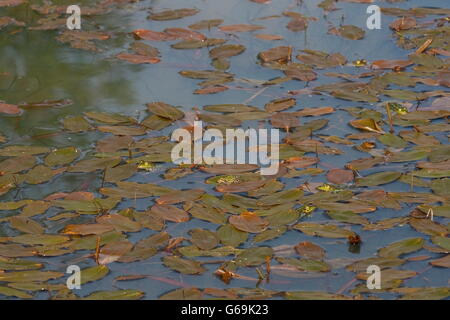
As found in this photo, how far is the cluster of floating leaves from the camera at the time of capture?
7.92 feet

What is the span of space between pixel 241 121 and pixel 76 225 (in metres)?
0.92

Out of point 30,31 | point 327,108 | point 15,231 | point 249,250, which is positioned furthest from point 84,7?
point 249,250

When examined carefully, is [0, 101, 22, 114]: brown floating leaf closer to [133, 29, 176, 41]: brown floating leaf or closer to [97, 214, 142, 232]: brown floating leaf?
[133, 29, 176, 41]: brown floating leaf

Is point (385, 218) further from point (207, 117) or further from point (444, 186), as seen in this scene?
point (207, 117)

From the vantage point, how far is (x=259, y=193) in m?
2.77

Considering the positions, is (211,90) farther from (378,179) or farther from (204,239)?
(204,239)

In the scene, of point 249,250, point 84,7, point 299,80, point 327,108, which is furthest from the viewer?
point 84,7

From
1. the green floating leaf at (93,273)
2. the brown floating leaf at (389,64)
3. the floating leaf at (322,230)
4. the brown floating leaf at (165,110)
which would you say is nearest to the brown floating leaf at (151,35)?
the brown floating leaf at (165,110)

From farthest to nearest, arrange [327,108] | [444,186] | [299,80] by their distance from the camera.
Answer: [299,80]
[327,108]
[444,186]

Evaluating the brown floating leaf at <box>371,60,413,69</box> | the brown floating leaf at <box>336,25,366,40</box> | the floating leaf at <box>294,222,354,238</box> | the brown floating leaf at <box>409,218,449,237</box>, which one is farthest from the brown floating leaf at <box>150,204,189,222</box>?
the brown floating leaf at <box>336,25,366,40</box>

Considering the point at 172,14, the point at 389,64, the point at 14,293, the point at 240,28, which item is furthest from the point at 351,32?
the point at 14,293

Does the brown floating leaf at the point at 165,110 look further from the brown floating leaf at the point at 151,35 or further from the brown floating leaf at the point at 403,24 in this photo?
the brown floating leaf at the point at 403,24

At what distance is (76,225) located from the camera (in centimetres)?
263

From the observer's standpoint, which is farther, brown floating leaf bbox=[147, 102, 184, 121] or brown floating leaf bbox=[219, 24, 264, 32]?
brown floating leaf bbox=[219, 24, 264, 32]
